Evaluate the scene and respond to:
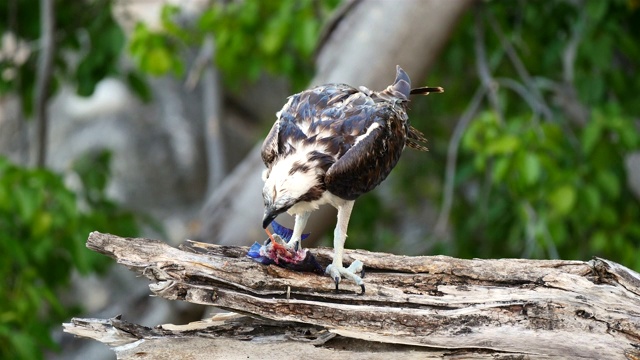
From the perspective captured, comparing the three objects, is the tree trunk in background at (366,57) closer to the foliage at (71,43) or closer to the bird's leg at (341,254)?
the foliage at (71,43)

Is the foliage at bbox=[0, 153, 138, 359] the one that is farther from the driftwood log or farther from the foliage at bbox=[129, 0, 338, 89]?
the driftwood log

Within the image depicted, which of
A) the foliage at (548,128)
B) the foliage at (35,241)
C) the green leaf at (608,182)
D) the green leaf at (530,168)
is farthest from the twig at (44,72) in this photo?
the green leaf at (608,182)

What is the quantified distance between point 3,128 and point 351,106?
10.5 meters

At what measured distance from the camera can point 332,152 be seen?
331 cm

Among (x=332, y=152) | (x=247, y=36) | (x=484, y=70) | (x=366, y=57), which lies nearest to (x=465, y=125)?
(x=484, y=70)

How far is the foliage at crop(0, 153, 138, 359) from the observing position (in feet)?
18.5

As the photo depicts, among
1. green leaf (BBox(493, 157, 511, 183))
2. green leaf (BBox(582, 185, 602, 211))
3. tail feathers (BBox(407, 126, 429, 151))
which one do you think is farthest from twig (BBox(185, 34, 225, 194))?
tail feathers (BBox(407, 126, 429, 151))

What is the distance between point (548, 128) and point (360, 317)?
356cm

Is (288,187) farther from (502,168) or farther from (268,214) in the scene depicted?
(502,168)

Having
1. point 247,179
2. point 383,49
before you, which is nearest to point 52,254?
point 247,179

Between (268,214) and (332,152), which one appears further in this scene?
(332,152)

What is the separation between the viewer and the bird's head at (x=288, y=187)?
122 inches

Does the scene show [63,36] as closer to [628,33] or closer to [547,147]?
[547,147]

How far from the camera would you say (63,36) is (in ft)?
25.3
